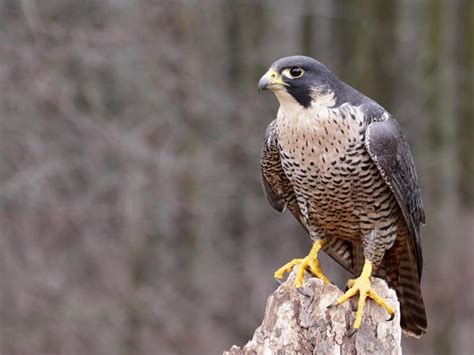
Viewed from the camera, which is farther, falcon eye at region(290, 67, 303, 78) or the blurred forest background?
the blurred forest background

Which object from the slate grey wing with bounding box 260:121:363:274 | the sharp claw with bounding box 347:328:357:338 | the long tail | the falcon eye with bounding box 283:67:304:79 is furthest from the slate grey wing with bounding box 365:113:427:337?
the sharp claw with bounding box 347:328:357:338

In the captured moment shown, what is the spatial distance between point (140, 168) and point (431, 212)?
5083mm

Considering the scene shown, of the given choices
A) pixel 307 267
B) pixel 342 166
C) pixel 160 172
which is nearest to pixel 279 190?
pixel 307 267

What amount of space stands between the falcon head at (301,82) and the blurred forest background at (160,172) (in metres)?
4.37

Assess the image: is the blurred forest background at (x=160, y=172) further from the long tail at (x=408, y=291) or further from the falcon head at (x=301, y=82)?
the long tail at (x=408, y=291)

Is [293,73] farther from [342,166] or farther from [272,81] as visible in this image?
[342,166]

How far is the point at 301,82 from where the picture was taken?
15.3ft

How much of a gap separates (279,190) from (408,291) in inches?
34.2

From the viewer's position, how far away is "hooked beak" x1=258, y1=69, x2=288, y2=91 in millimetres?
4656

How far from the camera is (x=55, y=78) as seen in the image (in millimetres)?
9055

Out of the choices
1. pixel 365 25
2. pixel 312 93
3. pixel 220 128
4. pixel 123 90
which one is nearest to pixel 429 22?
pixel 365 25

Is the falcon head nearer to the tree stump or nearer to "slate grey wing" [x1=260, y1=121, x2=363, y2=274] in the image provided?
"slate grey wing" [x1=260, y1=121, x2=363, y2=274]

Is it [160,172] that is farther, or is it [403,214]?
[160,172]

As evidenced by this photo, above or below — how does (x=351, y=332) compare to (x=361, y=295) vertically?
below
